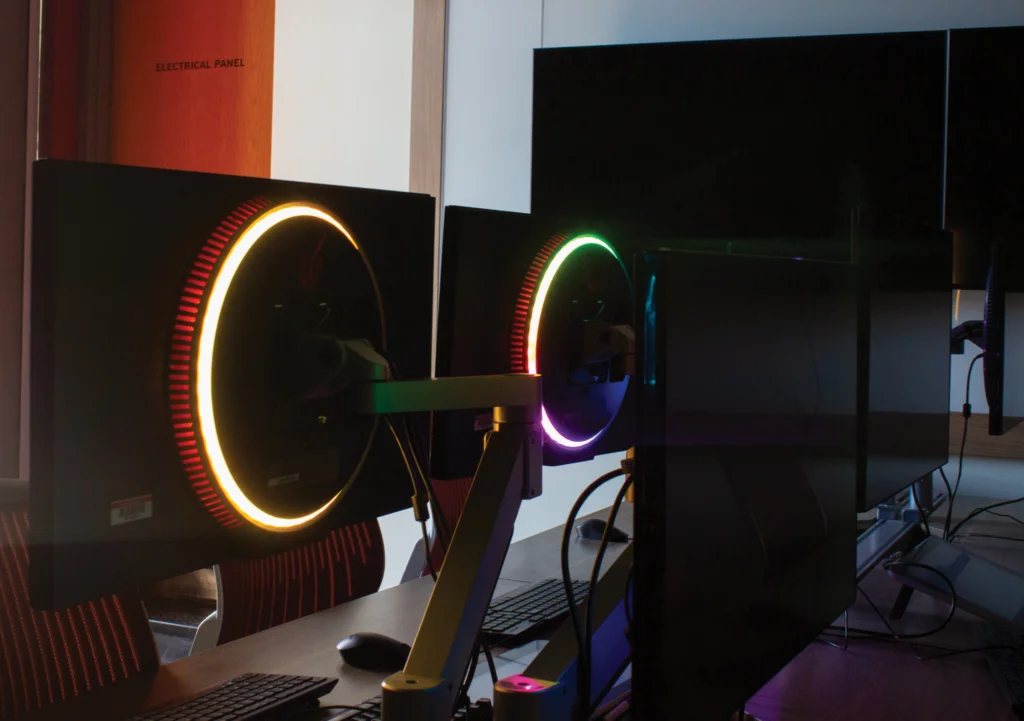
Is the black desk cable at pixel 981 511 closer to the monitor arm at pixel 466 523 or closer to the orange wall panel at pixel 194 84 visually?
the monitor arm at pixel 466 523

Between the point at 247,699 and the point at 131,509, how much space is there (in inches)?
16.3

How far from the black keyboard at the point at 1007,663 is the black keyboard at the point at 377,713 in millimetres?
595

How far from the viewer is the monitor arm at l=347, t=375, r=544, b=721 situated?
0.67 m

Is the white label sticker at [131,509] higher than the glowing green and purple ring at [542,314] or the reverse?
the reverse

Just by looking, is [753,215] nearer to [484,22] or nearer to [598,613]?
[484,22]

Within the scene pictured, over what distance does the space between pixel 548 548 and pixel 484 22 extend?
7.24ft

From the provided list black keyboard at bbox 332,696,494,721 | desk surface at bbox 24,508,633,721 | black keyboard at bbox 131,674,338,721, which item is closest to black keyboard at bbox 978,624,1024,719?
desk surface at bbox 24,508,633,721

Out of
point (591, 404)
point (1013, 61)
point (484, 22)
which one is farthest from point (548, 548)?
point (484, 22)

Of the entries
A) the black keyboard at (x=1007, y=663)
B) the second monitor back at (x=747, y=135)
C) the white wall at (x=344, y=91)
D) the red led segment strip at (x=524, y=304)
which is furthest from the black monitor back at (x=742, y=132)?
the red led segment strip at (x=524, y=304)

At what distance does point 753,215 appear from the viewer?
2979 millimetres

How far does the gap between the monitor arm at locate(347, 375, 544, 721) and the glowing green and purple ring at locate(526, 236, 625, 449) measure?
187 mm

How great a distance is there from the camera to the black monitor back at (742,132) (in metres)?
2.80

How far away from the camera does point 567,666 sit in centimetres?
77

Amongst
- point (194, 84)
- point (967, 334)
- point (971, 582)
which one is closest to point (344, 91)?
point (194, 84)
